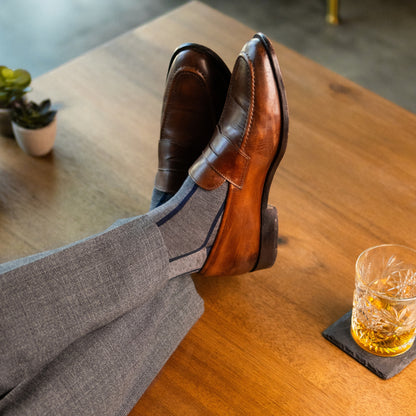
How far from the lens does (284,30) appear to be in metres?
2.25

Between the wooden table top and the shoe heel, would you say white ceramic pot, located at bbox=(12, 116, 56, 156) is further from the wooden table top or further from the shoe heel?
the shoe heel

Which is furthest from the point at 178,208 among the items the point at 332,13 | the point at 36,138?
the point at 332,13

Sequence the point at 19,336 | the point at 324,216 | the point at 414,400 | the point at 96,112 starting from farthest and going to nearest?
the point at 96,112 < the point at 324,216 < the point at 414,400 < the point at 19,336

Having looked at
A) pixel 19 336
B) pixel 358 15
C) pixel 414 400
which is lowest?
pixel 358 15

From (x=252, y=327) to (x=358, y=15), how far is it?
1.93 meters

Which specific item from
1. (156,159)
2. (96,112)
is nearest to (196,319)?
(156,159)

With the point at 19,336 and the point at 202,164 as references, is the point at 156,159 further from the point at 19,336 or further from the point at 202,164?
the point at 19,336

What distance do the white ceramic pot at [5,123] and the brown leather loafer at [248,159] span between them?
1.39ft

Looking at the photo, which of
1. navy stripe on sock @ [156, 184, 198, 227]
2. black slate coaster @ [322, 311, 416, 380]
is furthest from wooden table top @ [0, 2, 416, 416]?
navy stripe on sock @ [156, 184, 198, 227]

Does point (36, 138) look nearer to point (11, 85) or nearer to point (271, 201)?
point (11, 85)

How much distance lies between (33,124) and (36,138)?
3 cm

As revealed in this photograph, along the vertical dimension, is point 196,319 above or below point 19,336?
below

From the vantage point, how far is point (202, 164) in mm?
825

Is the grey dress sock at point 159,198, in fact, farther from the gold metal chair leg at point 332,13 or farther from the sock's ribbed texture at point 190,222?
the gold metal chair leg at point 332,13
